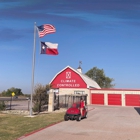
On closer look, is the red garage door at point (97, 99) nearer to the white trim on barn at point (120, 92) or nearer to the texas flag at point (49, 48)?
the white trim on barn at point (120, 92)

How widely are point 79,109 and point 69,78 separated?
29550 millimetres

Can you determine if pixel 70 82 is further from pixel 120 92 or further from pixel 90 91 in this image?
pixel 120 92

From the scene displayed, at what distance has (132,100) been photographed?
45.0 metres

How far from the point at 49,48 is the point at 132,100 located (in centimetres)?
2882

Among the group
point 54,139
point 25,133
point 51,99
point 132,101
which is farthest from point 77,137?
point 132,101

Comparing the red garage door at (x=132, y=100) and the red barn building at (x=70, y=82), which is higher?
the red barn building at (x=70, y=82)

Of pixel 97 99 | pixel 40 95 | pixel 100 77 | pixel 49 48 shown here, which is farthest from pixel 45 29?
pixel 100 77

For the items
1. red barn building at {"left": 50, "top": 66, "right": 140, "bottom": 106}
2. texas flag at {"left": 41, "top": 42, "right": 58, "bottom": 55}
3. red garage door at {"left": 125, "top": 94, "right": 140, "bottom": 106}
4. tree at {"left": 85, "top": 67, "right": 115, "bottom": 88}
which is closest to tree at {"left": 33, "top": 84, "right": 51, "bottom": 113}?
texas flag at {"left": 41, "top": 42, "right": 58, "bottom": 55}

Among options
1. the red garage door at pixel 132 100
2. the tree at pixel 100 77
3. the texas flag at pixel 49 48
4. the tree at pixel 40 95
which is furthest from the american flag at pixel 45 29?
the tree at pixel 100 77

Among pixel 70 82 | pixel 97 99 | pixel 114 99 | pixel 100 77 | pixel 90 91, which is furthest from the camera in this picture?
pixel 100 77

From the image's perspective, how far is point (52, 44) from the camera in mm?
21594

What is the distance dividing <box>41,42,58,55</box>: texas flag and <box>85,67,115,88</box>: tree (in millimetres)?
69827

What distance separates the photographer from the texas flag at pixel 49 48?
21312 mm

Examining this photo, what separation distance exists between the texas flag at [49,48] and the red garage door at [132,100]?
27.7 m
